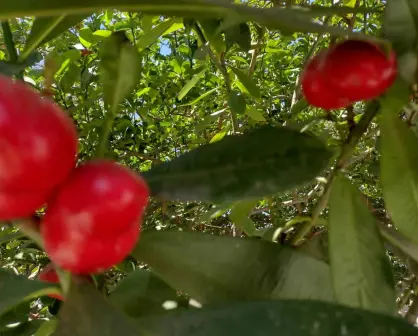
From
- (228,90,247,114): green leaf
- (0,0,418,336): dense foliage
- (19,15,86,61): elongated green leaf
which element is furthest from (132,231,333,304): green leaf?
(228,90,247,114): green leaf

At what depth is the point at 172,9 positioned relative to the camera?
1.30 ft

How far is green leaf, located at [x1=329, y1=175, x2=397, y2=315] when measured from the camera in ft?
1.50

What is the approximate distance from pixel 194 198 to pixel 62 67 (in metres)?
1.08

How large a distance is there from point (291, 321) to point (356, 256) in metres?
0.16

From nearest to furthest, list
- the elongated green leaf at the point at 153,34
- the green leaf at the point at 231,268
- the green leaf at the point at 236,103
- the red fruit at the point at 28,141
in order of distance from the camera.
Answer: the red fruit at the point at 28,141 < the green leaf at the point at 231,268 < the elongated green leaf at the point at 153,34 < the green leaf at the point at 236,103

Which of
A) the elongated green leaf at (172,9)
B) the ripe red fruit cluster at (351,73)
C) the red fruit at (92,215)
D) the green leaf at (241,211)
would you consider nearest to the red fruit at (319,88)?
the ripe red fruit cluster at (351,73)

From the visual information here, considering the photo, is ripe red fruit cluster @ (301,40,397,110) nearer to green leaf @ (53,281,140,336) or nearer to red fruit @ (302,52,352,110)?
red fruit @ (302,52,352,110)

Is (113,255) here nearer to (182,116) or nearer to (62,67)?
(62,67)

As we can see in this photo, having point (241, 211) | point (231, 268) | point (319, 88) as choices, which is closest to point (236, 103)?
point (241, 211)

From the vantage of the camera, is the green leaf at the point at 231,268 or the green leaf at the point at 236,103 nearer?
the green leaf at the point at 231,268

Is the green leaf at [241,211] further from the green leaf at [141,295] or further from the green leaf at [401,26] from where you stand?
the green leaf at [401,26]

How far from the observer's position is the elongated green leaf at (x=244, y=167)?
467 millimetres

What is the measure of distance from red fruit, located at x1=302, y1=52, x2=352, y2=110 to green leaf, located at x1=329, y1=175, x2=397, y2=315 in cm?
7

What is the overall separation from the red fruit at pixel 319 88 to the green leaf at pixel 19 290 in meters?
0.29
